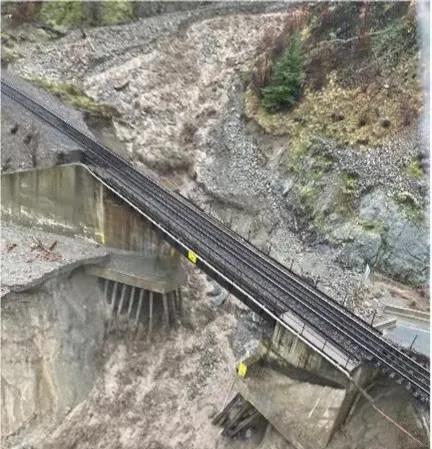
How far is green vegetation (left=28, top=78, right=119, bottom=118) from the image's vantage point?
34.1 metres

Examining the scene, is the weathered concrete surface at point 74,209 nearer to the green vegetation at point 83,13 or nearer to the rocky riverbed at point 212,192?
the rocky riverbed at point 212,192

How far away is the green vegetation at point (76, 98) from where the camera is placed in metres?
34.1

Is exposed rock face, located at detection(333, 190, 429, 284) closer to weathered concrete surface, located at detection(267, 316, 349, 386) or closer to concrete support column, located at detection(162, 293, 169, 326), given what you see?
weathered concrete surface, located at detection(267, 316, 349, 386)

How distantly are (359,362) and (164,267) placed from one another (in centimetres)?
1241

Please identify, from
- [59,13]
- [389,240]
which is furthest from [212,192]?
[59,13]

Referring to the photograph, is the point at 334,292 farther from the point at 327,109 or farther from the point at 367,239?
the point at 327,109

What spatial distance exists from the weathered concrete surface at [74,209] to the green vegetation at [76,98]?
10502 mm

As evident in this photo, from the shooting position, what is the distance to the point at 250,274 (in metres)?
20.4

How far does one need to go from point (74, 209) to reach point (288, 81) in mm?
16456

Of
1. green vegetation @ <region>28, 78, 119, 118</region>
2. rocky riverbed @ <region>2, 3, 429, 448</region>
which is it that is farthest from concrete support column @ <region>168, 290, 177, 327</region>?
green vegetation @ <region>28, 78, 119, 118</region>

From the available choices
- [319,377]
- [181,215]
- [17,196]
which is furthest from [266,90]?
[319,377]

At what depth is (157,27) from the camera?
1650 inches

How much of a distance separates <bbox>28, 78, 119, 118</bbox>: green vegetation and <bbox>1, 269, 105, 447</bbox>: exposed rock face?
14756mm

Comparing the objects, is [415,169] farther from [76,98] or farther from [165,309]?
[76,98]
